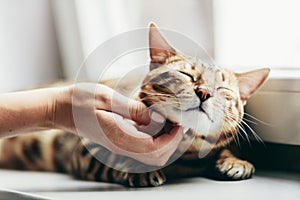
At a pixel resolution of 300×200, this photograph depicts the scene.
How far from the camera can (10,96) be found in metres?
0.67

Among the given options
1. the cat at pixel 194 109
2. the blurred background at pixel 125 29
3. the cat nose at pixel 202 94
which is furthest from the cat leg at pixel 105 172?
the blurred background at pixel 125 29

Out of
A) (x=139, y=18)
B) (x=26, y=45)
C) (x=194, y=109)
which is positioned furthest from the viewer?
(x=26, y=45)

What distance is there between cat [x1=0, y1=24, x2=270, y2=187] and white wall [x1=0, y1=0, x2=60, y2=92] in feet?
1.24

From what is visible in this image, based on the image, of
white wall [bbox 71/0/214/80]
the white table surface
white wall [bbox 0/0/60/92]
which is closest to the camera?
the white table surface

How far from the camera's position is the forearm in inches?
25.2

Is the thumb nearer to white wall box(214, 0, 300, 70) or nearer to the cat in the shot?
the cat

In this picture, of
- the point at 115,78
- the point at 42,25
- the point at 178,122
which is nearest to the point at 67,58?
the point at 42,25

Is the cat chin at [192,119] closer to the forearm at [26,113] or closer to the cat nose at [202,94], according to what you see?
the cat nose at [202,94]

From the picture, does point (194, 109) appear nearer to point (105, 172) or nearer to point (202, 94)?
point (202, 94)

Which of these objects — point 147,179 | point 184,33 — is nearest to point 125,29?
point 184,33

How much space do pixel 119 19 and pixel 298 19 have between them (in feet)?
1.25

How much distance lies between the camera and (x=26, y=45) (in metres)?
0.98

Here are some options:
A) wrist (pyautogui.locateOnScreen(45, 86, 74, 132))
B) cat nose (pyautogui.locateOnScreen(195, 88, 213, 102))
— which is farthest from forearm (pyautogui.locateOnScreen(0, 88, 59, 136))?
cat nose (pyautogui.locateOnScreen(195, 88, 213, 102))

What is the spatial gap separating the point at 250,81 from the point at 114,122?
205mm
